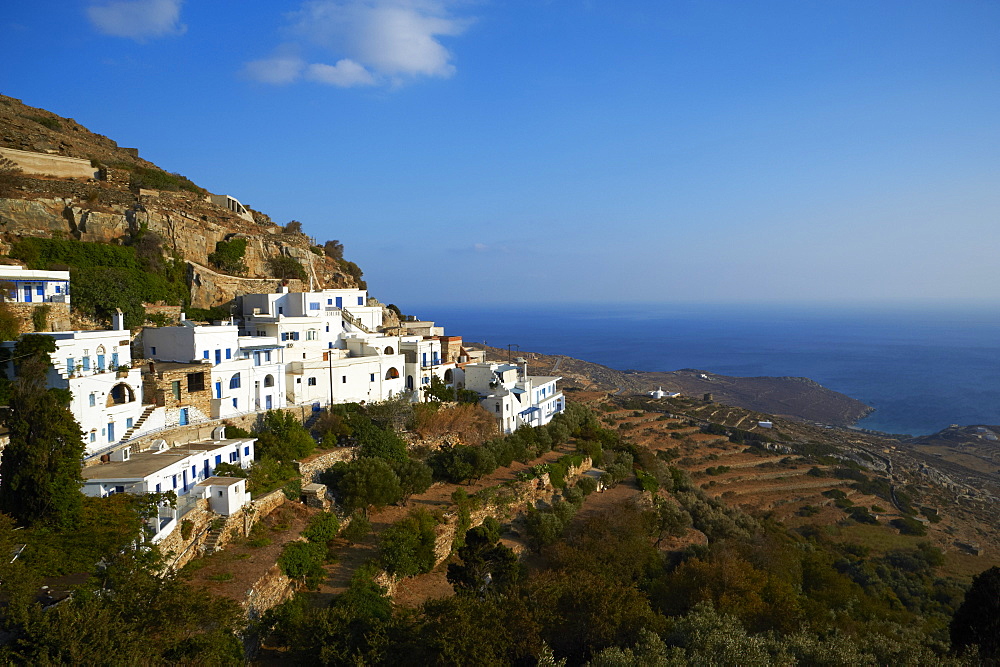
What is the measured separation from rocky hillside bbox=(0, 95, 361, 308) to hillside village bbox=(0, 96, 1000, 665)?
196mm

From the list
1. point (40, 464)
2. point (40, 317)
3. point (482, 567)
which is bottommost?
point (482, 567)

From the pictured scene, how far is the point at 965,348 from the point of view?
181125mm

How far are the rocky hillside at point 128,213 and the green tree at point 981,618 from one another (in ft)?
113

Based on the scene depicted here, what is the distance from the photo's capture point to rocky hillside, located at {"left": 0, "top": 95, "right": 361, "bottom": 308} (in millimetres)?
29234

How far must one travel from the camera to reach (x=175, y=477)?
1748 centimetres

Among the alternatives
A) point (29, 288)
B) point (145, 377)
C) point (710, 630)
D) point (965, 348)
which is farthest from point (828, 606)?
point (965, 348)

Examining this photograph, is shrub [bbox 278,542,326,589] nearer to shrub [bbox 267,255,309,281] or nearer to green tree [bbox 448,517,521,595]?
green tree [bbox 448,517,521,595]

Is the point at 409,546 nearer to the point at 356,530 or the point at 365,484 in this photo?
the point at 356,530

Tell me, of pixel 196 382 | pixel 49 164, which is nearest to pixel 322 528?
pixel 196 382

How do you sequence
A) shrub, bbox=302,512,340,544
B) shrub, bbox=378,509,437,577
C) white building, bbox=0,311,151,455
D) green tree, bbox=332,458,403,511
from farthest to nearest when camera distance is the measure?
green tree, bbox=332,458,403,511
shrub, bbox=378,509,437,577
shrub, bbox=302,512,340,544
white building, bbox=0,311,151,455

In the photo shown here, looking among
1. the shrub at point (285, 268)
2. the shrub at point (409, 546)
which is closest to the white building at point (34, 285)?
the shrub at point (285, 268)

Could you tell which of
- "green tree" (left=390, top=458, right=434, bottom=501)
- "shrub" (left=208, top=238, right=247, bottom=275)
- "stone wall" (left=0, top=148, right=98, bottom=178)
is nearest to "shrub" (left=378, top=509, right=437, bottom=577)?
"green tree" (left=390, top=458, right=434, bottom=501)

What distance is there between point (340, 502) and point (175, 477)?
6.53 m

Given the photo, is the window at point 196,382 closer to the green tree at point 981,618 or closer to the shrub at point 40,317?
the shrub at point 40,317
